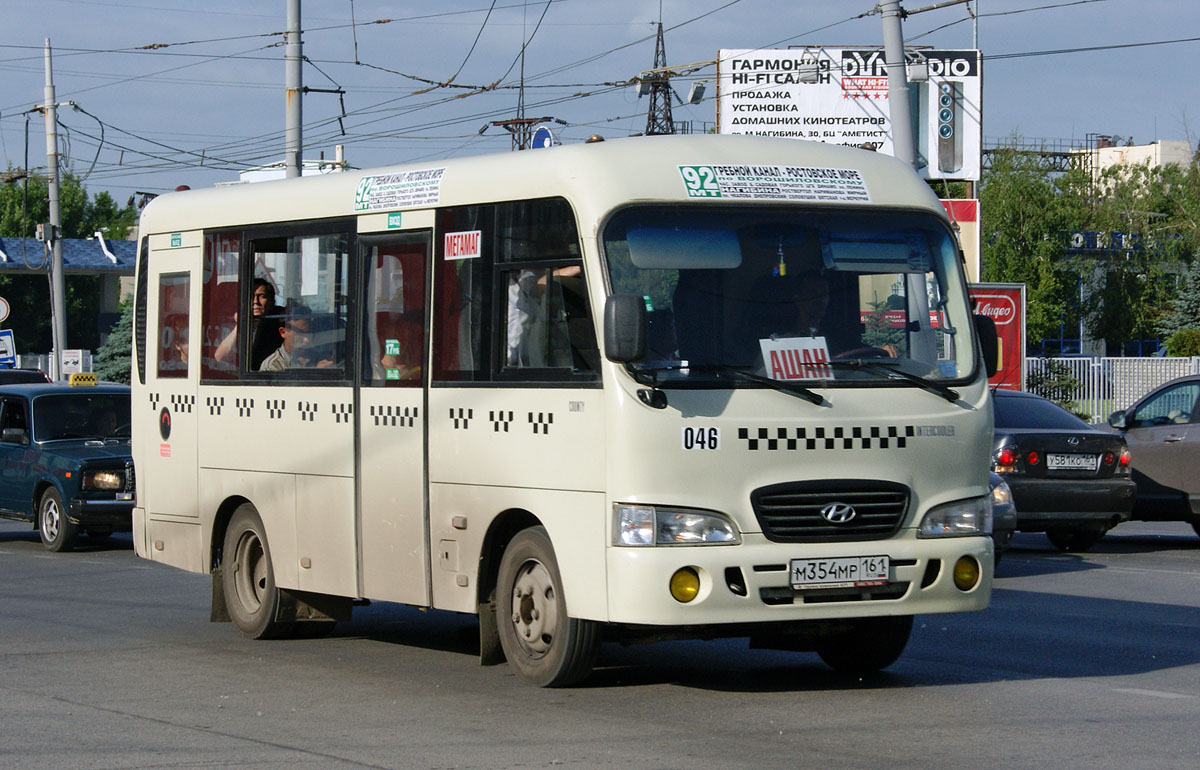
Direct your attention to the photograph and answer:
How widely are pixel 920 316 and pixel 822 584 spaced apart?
1.53m

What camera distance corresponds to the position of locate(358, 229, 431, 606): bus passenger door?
9.73 metres

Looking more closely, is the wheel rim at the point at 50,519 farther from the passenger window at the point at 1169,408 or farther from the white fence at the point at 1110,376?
the white fence at the point at 1110,376

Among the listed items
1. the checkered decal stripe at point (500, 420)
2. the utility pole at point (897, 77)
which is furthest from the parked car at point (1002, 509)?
the checkered decal stripe at point (500, 420)

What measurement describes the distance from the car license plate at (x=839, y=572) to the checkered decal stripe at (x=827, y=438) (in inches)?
21.4

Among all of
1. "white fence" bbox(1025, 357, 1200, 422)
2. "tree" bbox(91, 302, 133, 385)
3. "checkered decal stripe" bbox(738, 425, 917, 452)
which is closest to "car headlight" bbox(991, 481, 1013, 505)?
"checkered decal stripe" bbox(738, 425, 917, 452)

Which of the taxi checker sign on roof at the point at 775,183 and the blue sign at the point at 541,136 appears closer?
the taxi checker sign on roof at the point at 775,183

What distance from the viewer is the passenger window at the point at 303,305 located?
415 inches

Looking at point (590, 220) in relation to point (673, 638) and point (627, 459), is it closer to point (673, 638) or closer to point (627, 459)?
point (627, 459)

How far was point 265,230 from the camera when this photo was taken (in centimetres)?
1130

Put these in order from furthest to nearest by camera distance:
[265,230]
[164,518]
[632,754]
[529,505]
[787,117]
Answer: [787,117] → [164,518] → [265,230] → [529,505] → [632,754]

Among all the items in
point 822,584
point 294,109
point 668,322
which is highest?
point 294,109

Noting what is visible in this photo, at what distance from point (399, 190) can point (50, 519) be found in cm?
1082

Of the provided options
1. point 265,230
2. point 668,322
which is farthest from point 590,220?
point 265,230

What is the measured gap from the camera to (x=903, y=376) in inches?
341
